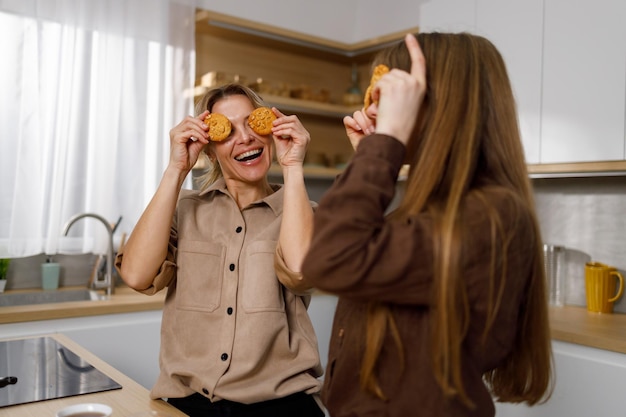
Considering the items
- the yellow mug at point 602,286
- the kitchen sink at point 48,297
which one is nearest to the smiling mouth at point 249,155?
the kitchen sink at point 48,297

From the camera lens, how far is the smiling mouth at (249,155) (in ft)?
5.41

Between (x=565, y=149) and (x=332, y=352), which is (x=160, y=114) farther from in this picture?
(x=332, y=352)

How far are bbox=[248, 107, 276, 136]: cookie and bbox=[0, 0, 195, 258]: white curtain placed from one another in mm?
1635

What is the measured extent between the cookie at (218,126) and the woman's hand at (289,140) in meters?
0.13

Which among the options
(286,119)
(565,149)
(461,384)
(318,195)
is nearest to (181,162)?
(286,119)

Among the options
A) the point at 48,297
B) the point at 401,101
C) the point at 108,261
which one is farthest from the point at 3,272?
the point at 401,101

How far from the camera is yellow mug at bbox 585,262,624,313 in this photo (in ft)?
9.20

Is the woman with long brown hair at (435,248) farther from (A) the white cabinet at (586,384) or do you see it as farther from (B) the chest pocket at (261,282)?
(A) the white cabinet at (586,384)

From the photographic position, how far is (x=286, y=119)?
161cm

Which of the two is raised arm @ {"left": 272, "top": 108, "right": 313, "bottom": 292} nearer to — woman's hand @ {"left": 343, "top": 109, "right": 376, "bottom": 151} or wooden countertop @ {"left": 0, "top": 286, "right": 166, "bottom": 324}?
woman's hand @ {"left": 343, "top": 109, "right": 376, "bottom": 151}

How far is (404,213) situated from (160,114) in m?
2.44

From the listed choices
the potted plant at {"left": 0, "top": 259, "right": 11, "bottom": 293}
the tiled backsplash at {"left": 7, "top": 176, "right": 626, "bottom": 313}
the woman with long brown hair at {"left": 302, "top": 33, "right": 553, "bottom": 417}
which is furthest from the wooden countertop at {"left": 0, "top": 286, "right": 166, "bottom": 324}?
the woman with long brown hair at {"left": 302, "top": 33, "right": 553, "bottom": 417}

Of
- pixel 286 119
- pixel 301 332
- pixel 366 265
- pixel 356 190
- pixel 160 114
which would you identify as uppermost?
pixel 160 114

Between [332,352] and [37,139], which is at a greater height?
[37,139]
